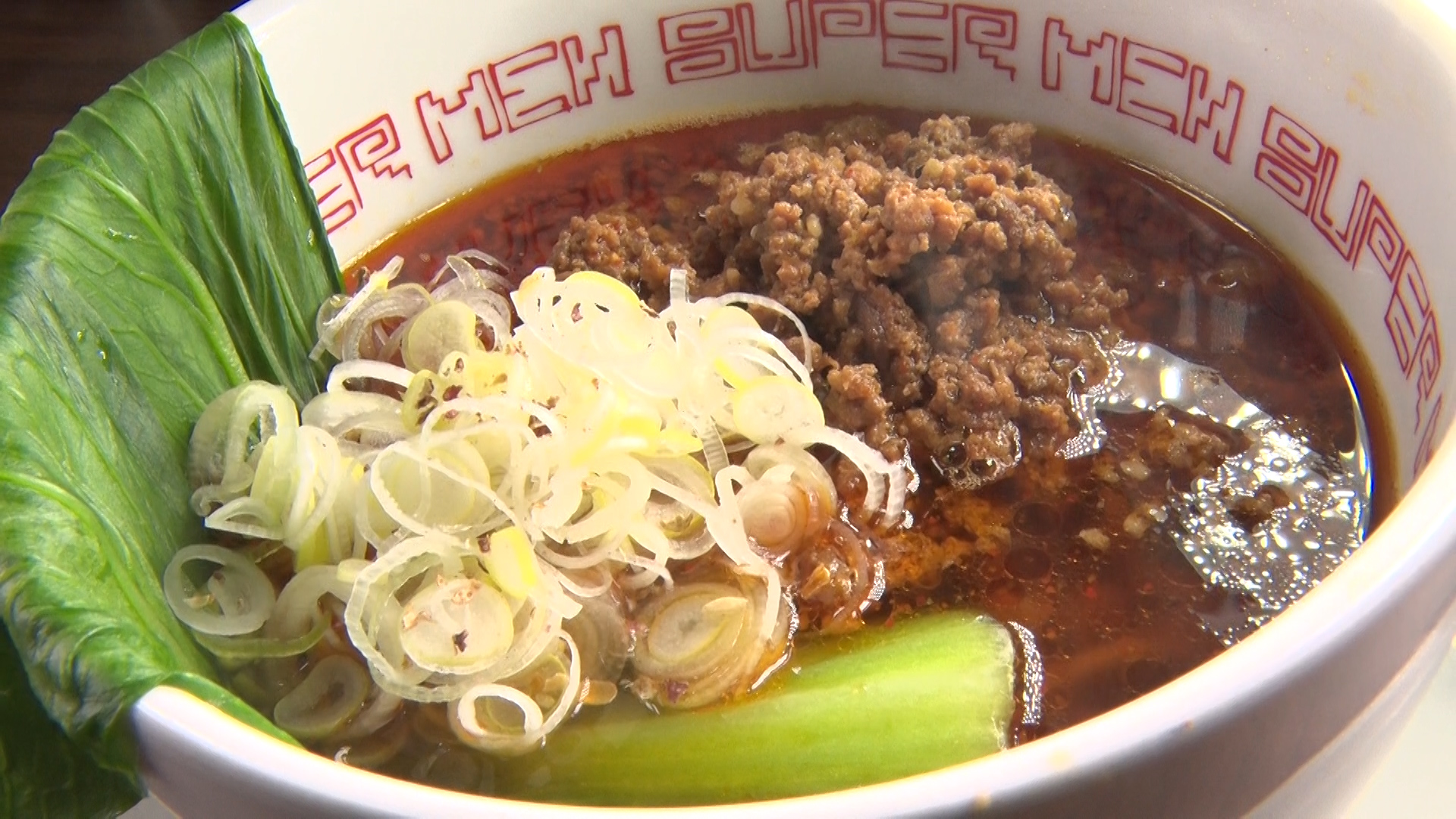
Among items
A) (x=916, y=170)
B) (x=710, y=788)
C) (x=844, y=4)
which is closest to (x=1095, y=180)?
(x=916, y=170)

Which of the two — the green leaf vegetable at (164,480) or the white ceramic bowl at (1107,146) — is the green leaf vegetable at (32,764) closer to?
the green leaf vegetable at (164,480)

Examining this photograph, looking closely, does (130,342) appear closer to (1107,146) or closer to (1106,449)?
(1106,449)

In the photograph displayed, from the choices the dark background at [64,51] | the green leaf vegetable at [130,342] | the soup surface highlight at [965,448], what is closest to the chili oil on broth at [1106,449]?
the soup surface highlight at [965,448]

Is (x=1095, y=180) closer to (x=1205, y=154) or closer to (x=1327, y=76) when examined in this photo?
(x=1205, y=154)

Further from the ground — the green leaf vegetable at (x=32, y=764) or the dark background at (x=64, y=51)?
the dark background at (x=64, y=51)

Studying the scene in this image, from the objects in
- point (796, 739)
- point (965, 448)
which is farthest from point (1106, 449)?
point (796, 739)

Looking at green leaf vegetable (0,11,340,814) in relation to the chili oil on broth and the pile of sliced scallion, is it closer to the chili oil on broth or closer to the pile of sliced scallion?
the pile of sliced scallion

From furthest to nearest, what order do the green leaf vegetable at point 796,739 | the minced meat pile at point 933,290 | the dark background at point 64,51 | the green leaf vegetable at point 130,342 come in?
the dark background at point 64,51, the minced meat pile at point 933,290, the green leaf vegetable at point 796,739, the green leaf vegetable at point 130,342
